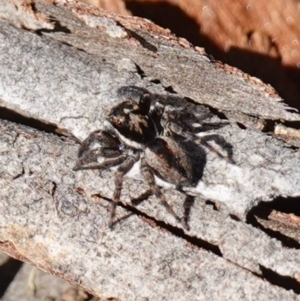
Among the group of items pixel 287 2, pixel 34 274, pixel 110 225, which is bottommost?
pixel 34 274

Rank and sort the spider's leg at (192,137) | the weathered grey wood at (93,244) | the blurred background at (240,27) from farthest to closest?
the blurred background at (240,27), the spider's leg at (192,137), the weathered grey wood at (93,244)

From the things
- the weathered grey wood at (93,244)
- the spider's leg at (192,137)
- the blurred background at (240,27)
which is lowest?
the weathered grey wood at (93,244)

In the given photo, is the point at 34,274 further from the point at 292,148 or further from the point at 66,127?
the point at 292,148

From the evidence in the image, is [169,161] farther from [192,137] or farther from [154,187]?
[154,187]

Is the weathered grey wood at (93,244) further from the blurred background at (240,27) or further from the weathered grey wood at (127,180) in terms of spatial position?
the blurred background at (240,27)

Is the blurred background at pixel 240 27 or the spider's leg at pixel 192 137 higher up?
the blurred background at pixel 240 27

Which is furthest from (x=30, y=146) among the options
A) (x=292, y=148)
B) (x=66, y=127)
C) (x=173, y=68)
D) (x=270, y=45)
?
(x=270, y=45)

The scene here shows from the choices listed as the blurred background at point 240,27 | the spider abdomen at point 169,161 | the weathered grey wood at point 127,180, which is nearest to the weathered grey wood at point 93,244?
the weathered grey wood at point 127,180

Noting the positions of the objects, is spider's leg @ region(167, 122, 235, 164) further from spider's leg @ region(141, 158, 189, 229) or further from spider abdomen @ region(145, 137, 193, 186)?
spider's leg @ region(141, 158, 189, 229)
